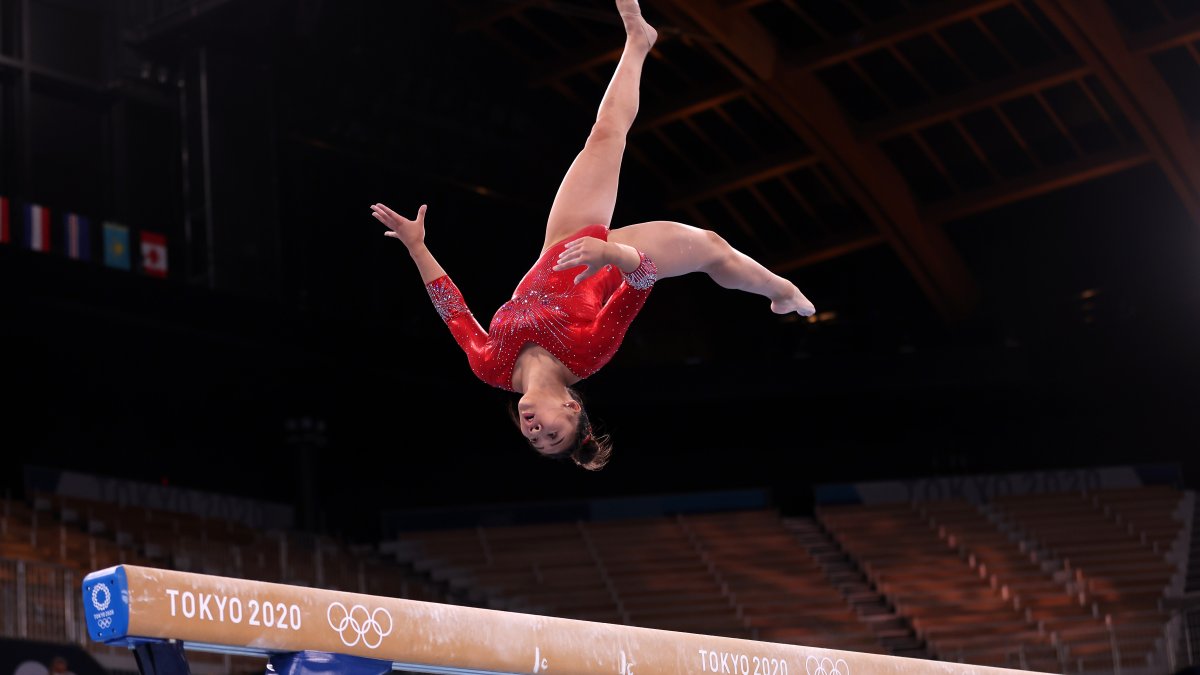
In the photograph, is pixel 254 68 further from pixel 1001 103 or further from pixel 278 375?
pixel 1001 103

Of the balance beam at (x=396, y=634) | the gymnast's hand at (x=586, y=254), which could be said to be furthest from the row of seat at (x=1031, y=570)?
the gymnast's hand at (x=586, y=254)

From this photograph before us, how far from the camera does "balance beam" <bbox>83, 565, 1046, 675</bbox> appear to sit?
3.77 meters

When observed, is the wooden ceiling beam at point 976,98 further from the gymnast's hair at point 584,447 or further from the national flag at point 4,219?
the gymnast's hair at point 584,447

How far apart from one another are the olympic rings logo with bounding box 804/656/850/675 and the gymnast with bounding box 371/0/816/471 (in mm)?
1092

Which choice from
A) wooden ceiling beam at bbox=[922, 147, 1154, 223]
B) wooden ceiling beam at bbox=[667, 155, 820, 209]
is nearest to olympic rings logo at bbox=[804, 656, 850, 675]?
wooden ceiling beam at bbox=[667, 155, 820, 209]

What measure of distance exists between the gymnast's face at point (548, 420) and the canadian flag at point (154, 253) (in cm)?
1351

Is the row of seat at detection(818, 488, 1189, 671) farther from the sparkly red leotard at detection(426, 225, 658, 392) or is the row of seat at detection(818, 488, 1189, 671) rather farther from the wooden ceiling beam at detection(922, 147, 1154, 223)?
the sparkly red leotard at detection(426, 225, 658, 392)

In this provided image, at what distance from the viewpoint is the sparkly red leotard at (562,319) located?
17.4 feet

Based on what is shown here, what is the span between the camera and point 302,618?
13.3 ft

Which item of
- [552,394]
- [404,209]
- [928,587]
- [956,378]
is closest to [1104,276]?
[956,378]

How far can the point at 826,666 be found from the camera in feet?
16.5

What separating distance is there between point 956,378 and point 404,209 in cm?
911

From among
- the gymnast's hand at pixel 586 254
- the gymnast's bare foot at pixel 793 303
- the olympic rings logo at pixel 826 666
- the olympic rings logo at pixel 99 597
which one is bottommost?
the olympic rings logo at pixel 826 666

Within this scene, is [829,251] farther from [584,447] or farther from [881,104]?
[584,447]
